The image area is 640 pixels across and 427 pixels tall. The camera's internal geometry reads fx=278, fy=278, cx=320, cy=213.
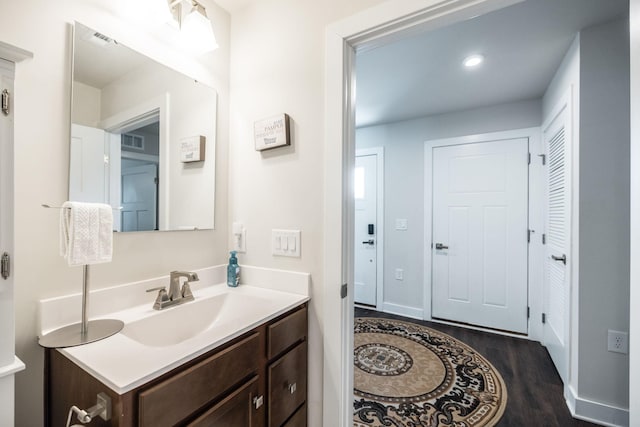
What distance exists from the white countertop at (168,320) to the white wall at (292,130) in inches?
5.1

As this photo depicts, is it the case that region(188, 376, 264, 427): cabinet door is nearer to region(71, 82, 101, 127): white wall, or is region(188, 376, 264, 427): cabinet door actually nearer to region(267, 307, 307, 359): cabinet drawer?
region(267, 307, 307, 359): cabinet drawer

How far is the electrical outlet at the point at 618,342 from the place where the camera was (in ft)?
5.19

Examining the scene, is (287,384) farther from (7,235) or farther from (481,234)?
(481,234)

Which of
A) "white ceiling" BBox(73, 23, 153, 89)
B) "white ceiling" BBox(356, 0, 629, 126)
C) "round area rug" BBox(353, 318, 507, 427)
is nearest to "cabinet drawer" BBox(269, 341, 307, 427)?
"round area rug" BBox(353, 318, 507, 427)

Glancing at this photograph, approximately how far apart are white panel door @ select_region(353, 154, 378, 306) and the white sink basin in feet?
7.83

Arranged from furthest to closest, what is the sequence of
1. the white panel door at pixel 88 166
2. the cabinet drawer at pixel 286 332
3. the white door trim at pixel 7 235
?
the cabinet drawer at pixel 286 332, the white panel door at pixel 88 166, the white door trim at pixel 7 235

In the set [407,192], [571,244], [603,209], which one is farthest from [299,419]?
[407,192]

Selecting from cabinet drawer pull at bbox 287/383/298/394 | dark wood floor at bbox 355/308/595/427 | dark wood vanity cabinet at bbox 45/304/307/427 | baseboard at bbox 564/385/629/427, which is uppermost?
dark wood vanity cabinet at bbox 45/304/307/427

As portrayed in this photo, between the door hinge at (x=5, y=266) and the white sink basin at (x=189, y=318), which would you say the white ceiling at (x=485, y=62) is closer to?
the white sink basin at (x=189, y=318)

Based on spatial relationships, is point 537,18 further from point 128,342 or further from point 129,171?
point 128,342

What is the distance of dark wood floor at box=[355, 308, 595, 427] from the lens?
1684 mm

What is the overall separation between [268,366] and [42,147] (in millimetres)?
1079

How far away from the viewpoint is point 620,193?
1.59 metres

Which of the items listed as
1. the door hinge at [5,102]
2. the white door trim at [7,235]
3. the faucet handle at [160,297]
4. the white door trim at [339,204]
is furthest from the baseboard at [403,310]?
the door hinge at [5,102]
